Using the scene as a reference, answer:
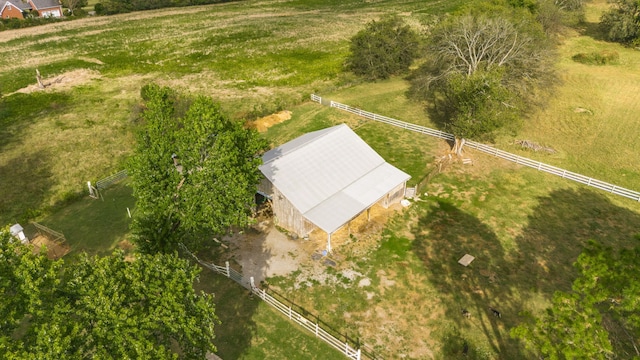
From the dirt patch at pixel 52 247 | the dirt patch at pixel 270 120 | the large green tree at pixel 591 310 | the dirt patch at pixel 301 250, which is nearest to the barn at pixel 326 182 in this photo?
the dirt patch at pixel 301 250

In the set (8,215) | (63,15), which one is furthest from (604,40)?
(63,15)

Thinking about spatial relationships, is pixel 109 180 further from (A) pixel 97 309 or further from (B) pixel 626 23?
(B) pixel 626 23

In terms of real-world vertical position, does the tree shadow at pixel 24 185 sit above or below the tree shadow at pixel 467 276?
below

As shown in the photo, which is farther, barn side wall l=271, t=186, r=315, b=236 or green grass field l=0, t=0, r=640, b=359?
barn side wall l=271, t=186, r=315, b=236

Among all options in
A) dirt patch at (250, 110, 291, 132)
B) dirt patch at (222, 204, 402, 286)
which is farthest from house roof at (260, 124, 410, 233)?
dirt patch at (250, 110, 291, 132)

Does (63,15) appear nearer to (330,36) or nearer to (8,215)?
(330,36)

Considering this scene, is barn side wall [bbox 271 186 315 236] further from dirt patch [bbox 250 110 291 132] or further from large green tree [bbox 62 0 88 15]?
large green tree [bbox 62 0 88 15]

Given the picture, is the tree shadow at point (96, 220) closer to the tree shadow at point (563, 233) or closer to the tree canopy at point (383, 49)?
the tree shadow at point (563, 233)
